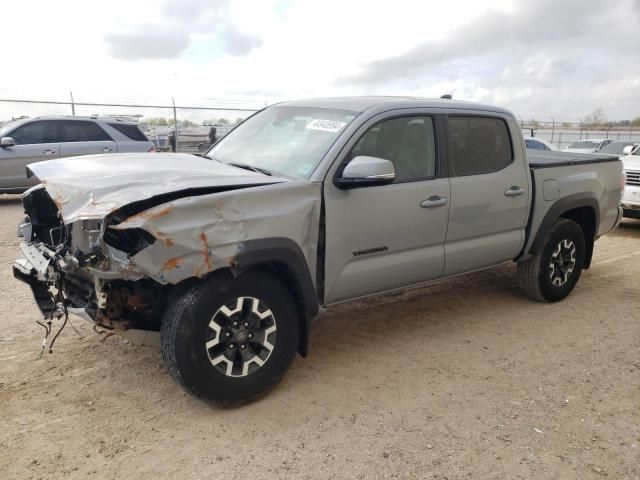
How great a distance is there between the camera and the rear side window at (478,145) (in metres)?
4.42

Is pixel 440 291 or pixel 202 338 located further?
pixel 440 291

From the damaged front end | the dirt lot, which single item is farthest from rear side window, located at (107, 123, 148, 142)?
the damaged front end

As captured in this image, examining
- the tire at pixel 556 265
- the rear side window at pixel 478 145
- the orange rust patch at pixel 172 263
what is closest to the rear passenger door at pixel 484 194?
the rear side window at pixel 478 145

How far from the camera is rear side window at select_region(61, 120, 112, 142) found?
11.1 m

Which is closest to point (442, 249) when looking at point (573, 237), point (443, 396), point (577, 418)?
point (443, 396)

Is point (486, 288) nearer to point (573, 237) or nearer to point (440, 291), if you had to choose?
point (440, 291)

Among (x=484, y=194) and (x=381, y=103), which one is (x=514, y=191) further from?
(x=381, y=103)

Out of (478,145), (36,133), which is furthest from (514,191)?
(36,133)

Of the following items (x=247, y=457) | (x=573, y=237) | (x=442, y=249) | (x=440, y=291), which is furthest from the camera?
(x=440, y=291)

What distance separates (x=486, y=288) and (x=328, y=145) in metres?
Answer: 3.04

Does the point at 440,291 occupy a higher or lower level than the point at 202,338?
lower

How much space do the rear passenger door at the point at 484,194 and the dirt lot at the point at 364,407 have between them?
2.28 ft

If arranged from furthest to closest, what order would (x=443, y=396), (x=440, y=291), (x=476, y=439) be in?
1. (x=440, y=291)
2. (x=443, y=396)
3. (x=476, y=439)

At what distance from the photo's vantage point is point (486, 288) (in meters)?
5.98
